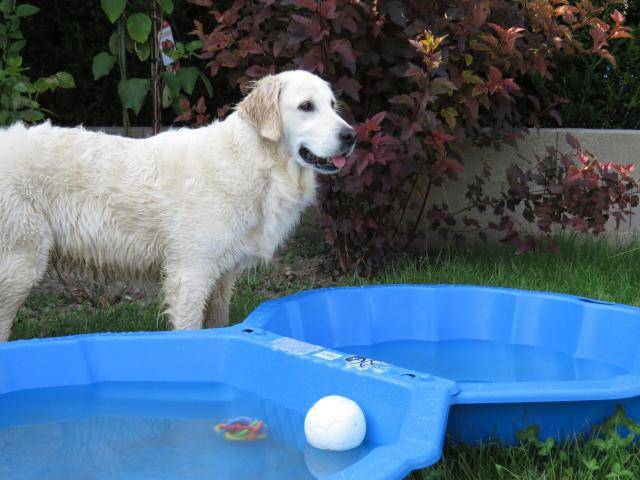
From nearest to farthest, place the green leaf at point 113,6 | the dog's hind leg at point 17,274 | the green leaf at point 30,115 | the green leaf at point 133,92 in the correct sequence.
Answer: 1. the dog's hind leg at point 17,274
2. the green leaf at point 30,115
3. the green leaf at point 113,6
4. the green leaf at point 133,92

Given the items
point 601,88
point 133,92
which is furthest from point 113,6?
point 601,88

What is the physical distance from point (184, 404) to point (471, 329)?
1629 millimetres

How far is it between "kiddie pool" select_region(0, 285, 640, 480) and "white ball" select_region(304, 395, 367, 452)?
4 cm

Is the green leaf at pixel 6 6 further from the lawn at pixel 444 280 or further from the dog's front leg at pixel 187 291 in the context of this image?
the dog's front leg at pixel 187 291

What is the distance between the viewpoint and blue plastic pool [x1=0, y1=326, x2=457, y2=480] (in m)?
2.63

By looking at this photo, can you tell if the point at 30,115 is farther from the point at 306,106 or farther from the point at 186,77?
the point at 306,106

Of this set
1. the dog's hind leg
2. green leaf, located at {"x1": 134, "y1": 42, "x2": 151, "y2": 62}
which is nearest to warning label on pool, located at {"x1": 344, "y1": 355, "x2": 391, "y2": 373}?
the dog's hind leg

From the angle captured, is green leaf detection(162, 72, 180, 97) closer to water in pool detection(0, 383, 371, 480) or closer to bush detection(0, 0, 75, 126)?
bush detection(0, 0, 75, 126)

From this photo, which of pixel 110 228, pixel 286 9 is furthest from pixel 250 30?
pixel 110 228

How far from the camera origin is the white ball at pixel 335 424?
2.64m

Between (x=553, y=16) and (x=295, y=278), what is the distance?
236 cm

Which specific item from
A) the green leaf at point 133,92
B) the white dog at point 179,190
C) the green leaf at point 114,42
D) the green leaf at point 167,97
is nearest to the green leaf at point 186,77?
the green leaf at point 167,97

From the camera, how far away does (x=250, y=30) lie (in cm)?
489

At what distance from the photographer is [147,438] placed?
115 inches
